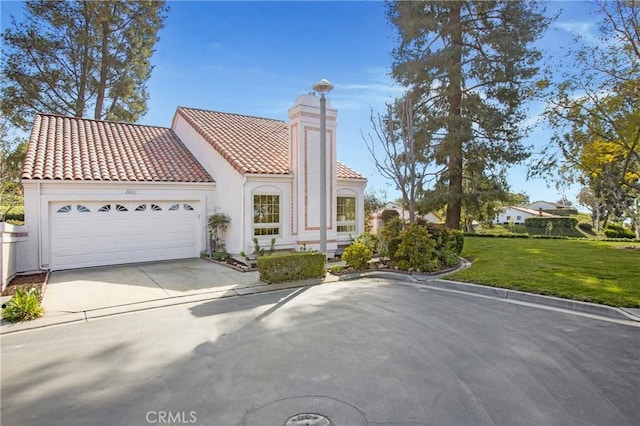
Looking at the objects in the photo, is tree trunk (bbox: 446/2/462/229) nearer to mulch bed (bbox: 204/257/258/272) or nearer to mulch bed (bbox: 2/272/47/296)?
mulch bed (bbox: 204/257/258/272)

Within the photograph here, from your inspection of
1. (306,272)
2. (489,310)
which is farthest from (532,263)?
(306,272)

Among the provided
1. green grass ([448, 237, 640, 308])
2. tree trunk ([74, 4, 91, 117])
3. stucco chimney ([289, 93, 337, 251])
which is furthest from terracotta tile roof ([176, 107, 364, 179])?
tree trunk ([74, 4, 91, 117])

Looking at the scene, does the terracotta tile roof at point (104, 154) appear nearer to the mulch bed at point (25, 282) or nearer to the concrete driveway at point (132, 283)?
the mulch bed at point (25, 282)

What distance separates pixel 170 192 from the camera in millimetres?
13438

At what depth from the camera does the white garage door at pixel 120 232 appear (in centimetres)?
1155

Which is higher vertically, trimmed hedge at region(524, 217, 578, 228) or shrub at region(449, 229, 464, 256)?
trimmed hedge at region(524, 217, 578, 228)

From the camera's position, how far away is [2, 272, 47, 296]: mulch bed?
854cm

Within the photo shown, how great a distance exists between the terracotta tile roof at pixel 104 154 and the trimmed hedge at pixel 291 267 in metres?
6.09

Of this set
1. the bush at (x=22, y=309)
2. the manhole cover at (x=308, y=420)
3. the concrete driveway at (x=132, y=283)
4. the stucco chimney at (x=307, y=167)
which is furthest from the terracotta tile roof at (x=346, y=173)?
the manhole cover at (x=308, y=420)

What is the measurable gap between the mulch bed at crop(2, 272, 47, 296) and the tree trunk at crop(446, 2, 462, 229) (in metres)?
15.9

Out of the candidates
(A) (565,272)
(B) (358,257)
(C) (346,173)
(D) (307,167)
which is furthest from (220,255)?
(A) (565,272)

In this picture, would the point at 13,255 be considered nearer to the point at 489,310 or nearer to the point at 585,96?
the point at 489,310

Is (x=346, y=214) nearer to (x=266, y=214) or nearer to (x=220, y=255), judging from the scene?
(x=266, y=214)

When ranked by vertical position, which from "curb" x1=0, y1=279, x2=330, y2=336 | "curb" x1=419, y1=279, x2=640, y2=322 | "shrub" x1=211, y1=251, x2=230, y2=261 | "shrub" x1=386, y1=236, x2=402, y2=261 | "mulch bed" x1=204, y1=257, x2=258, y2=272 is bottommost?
"curb" x1=0, y1=279, x2=330, y2=336
